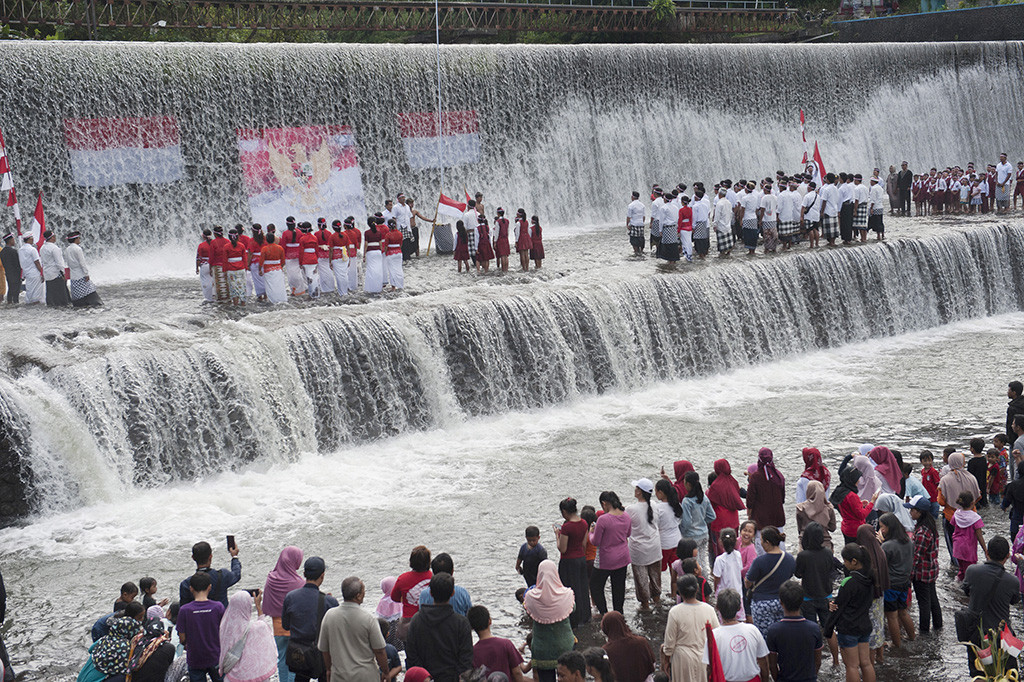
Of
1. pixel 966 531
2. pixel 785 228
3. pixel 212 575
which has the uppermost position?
pixel 785 228

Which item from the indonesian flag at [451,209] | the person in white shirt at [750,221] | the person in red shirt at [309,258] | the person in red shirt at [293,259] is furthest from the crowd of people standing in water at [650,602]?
the person in white shirt at [750,221]

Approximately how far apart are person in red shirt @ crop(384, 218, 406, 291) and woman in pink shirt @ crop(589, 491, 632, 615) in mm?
9524

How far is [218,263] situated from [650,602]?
9387mm

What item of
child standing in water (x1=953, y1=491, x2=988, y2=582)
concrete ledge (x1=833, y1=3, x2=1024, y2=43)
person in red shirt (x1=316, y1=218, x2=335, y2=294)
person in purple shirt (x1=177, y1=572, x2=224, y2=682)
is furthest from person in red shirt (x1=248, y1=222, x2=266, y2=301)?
concrete ledge (x1=833, y1=3, x2=1024, y2=43)

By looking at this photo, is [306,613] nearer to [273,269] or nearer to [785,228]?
[273,269]

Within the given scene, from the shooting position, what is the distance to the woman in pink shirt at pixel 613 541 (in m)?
8.30

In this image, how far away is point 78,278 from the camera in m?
15.8

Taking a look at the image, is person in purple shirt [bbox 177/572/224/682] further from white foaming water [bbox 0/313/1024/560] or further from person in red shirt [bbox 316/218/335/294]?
person in red shirt [bbox 316/218/335/294]

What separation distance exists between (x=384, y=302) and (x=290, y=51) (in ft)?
28.7

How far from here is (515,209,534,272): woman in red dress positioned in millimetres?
18656

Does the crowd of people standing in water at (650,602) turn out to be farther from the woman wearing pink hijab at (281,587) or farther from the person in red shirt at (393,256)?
the person in red shirt at (393,256)

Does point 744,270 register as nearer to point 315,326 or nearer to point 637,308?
point 637,308

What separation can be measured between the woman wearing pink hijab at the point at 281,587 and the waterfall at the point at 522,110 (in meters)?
14.4

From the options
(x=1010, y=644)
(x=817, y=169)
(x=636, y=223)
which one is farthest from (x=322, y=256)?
(x=817, y=169)
